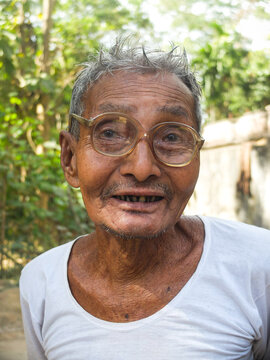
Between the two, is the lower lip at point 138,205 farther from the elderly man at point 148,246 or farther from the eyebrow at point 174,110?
the eyebrow at point 174,110

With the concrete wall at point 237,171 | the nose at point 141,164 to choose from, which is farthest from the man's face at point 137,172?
the concrete wall at point 237,171

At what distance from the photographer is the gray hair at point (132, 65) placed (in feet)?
5.11

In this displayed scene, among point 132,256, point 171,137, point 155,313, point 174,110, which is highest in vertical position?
point 174,110

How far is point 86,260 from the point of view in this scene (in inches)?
71.1

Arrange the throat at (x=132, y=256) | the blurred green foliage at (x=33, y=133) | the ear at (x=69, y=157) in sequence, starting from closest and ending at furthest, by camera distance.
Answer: the throat at (x=132, y=256), the ear at (x=69, y=157), the blurred green foliage at (x=33, y=133)

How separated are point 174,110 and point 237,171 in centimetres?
547

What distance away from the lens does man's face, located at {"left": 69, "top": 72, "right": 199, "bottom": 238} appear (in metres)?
1.44

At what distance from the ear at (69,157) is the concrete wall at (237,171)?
15.6 ft

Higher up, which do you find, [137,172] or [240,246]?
[137,172]

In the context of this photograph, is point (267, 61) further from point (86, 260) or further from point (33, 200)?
point (86, 260)

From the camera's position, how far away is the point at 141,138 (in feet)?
4.71

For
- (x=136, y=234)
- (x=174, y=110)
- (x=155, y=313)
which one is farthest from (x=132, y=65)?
(x=155, y=313)

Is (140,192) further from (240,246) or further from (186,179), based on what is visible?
(240,246)

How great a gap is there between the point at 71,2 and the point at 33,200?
5.07 meters
